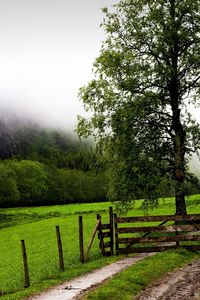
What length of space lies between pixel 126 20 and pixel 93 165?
1267 cm

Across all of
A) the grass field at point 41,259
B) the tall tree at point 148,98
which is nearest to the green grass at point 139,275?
the grass field at point 41,259

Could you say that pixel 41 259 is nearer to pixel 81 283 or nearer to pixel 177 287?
pixel 81 283

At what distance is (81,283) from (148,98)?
62.4ft

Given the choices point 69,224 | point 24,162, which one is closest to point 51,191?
point 24,162

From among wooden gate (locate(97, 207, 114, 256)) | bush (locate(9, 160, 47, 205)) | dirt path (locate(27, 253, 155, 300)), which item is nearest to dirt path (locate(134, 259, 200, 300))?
dirt path (locate(27, 253, 155, 300))

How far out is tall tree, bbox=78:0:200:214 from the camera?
37031 mm

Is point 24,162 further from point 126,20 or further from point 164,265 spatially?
point 164,265

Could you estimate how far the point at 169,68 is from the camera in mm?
37406

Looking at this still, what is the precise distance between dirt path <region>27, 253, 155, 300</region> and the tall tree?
12.5 metres

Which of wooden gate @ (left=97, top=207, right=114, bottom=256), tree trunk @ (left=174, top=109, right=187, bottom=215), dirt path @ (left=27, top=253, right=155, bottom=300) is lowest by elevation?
dirt path @ (left=27, top=253, right=155, bottom=300)

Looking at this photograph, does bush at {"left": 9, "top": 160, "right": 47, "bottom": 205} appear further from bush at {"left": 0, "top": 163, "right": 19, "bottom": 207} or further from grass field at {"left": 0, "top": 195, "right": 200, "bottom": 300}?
grass field at {"left": 0, "top": 195, "right": 200, "bottom": 300}

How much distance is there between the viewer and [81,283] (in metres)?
20.7

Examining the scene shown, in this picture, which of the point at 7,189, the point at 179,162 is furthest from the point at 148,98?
the point at 7,189

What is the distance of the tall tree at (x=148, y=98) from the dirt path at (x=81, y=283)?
12533 mm
